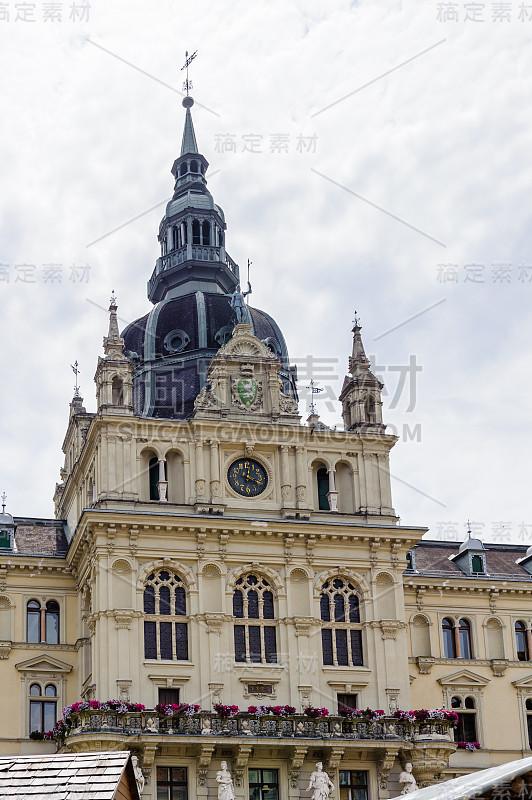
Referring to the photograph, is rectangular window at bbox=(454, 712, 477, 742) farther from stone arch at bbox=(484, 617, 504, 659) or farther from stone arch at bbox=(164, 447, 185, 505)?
stone arch at bbox=(164, 447, 185, 505)

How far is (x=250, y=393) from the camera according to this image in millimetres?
58531

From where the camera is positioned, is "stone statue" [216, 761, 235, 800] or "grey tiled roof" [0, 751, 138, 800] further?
"stone statue" [216, 761, 235, 800]

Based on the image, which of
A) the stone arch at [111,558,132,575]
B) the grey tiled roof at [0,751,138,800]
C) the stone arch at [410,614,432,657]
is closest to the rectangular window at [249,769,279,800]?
the stone arch at [111,558,132,575]

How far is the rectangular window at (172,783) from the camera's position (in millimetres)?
50656

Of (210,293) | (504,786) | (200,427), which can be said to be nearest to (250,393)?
(200,427)

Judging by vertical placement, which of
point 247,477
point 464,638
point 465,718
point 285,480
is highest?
point 247,477

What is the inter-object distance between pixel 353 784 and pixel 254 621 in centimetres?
784

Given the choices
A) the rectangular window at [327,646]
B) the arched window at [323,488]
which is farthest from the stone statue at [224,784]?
the arched window at [323,488]

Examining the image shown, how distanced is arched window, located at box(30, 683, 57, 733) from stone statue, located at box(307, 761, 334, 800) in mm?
12001

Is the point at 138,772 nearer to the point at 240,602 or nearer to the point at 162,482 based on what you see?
the point at 240,602

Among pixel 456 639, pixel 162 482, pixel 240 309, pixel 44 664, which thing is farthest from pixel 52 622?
pixel 456 639

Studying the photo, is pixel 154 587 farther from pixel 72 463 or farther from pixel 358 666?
pixel 72 463

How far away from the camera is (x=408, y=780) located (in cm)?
5203

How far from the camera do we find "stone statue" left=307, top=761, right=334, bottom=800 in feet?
166
